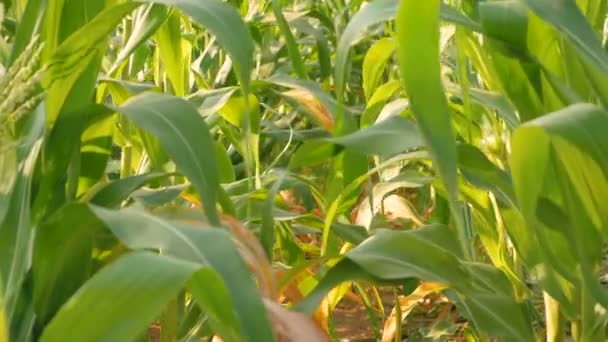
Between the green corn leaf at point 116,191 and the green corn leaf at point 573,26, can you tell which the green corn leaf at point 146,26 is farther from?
the green corn leaf at point 573,26

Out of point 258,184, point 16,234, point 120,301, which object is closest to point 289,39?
point 258,184

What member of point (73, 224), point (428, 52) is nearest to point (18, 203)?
point (73, 224)

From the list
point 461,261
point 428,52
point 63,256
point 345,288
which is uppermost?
point 428,52

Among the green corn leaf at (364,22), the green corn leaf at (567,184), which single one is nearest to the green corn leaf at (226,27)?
the green corn leaf at (364,22)

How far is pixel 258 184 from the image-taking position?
1.26m

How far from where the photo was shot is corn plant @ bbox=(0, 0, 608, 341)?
0.76m

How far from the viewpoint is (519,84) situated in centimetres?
113

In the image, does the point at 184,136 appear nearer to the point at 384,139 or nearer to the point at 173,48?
the point at 384,139

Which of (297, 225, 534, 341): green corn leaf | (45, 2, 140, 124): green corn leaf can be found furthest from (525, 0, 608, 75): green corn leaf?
(45, 2, 140, 124): green corn leaf

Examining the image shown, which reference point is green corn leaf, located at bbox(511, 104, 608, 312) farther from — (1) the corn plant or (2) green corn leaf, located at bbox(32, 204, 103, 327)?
(2) green corn leaf, located at bbox(32, 204, 103, 327)

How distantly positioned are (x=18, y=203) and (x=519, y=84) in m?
0.54

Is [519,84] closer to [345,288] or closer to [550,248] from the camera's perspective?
[550,248]

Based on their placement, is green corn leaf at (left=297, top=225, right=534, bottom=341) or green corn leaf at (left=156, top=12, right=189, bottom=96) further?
green corn leaf at (left=156, top=12, right=189, bottom=96)

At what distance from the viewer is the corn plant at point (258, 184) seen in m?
0.76
